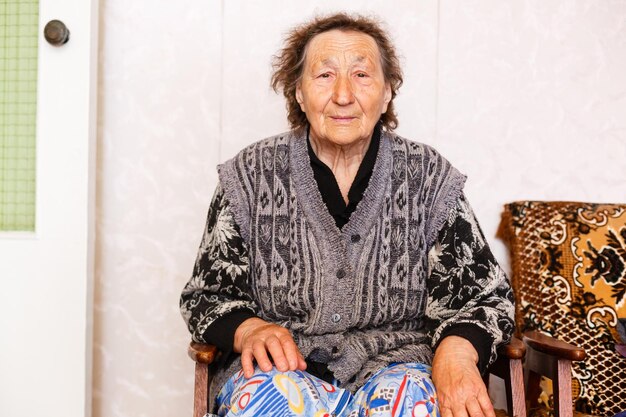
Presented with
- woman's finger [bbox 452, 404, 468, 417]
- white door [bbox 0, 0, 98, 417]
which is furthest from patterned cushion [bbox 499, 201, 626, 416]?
white door [bbox 0, 0, 98, 417]

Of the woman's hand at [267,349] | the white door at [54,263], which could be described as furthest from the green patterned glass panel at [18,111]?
the woman's hand at [267,349]

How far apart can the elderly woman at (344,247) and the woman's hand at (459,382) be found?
43mm

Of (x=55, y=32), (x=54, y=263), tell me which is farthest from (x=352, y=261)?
(x=55, y=32)

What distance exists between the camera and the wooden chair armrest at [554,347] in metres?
1.35

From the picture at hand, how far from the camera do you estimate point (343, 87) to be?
1535 mm

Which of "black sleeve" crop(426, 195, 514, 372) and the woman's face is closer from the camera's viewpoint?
"black sleeve" crop(426, 195, 514, 372)

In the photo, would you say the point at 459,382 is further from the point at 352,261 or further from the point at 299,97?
the point at 299,97

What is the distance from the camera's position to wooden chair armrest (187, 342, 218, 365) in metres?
1.35

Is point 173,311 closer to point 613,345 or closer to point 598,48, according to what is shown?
point 613,345

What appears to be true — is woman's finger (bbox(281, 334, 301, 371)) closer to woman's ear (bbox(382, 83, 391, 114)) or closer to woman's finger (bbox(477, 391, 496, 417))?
woman's finger (bbox(477, 391, 496, 417))

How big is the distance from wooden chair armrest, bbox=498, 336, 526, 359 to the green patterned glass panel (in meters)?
1.37

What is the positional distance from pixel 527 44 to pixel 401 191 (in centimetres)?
84

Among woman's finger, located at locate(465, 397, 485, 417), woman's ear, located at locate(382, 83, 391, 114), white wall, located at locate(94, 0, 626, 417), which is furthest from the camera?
white wall, located at locate(94, 0, 626, 417)

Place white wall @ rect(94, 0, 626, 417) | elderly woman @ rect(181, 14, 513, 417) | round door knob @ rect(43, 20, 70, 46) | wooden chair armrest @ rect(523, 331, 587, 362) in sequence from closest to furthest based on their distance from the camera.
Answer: wooden chair armrest @ rect(523, 331, 587, 362) < elderly woman @ rect(181, 14, 513, 417) < round door knob @ rect(43, 20, 70, 46) < white wall @ rect(94, 0, 626, 417)
